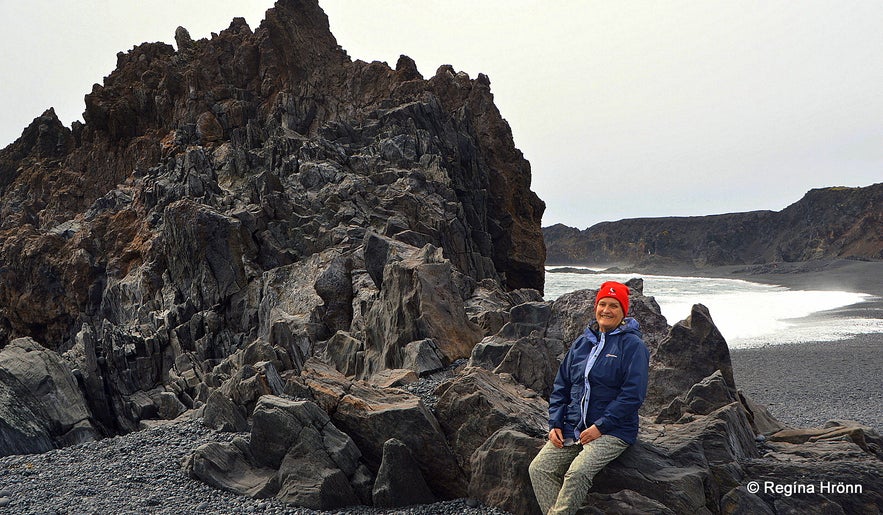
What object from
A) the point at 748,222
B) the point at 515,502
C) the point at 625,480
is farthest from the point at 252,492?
the point at 748,222

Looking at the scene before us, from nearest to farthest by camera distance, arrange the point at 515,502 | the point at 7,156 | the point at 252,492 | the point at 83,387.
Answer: the point at 515,502
the point at 252,492
the point at 83,387
the point at 7,156

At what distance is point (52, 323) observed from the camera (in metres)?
42.4

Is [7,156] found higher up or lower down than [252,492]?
higher up

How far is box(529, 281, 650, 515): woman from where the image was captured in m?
6.10

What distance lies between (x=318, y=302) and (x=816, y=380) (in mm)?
21159

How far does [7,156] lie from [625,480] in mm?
94188

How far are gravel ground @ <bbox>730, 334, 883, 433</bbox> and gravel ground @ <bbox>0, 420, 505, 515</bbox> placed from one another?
641 inches

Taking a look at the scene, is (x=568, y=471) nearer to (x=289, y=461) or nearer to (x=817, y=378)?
(x=289, y=461)

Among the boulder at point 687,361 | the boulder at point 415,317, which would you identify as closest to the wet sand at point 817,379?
the boulder at point 687,361

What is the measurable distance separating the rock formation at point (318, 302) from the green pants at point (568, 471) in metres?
0.56

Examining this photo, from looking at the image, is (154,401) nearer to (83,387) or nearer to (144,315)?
(83,387)

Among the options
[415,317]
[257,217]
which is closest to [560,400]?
[415,317]

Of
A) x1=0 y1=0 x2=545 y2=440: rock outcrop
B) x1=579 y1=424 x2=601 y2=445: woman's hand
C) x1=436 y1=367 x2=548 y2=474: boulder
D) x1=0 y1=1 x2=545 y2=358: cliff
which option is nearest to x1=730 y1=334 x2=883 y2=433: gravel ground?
x1=0 y1=0 x2=545 y2=440: rock outcrop

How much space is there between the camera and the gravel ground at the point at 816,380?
60.0 ft
